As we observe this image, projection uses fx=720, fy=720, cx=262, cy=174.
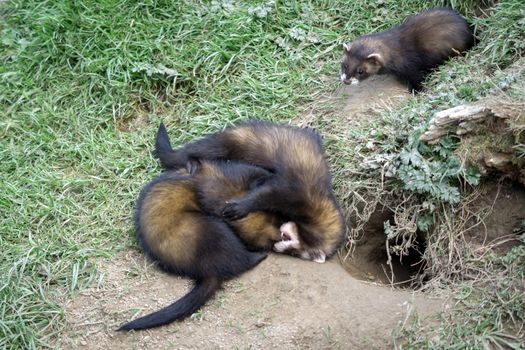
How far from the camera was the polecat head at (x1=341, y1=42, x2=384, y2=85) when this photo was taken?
6.85m

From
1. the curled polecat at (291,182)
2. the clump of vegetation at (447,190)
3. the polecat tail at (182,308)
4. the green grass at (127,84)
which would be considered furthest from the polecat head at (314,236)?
the polecat tail at (182,308)

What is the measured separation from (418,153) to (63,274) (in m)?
2.91

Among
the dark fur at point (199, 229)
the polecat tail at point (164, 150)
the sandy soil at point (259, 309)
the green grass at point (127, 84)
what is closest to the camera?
the sandy soil at point (259, 309)

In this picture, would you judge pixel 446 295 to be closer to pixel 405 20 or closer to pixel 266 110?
pixel 266 110

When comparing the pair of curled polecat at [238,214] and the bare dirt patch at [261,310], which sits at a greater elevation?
the pair of curled polecat at [238,214]

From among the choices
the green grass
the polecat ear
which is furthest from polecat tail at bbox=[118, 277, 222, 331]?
the polecat ear

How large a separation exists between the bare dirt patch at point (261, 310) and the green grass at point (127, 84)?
53 cm

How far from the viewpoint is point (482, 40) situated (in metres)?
6.84

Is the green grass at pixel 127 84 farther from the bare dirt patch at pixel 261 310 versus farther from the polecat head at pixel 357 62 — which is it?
the bare dirt patch at pixel 261 310

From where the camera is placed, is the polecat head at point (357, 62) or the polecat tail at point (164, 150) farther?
the polecat head at point (357, 62)

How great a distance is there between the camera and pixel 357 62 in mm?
6816

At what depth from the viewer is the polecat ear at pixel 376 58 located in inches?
271

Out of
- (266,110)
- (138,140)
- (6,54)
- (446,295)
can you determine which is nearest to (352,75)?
(266,110)

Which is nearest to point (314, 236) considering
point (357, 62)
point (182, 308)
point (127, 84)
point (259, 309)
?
point (259, 309)
